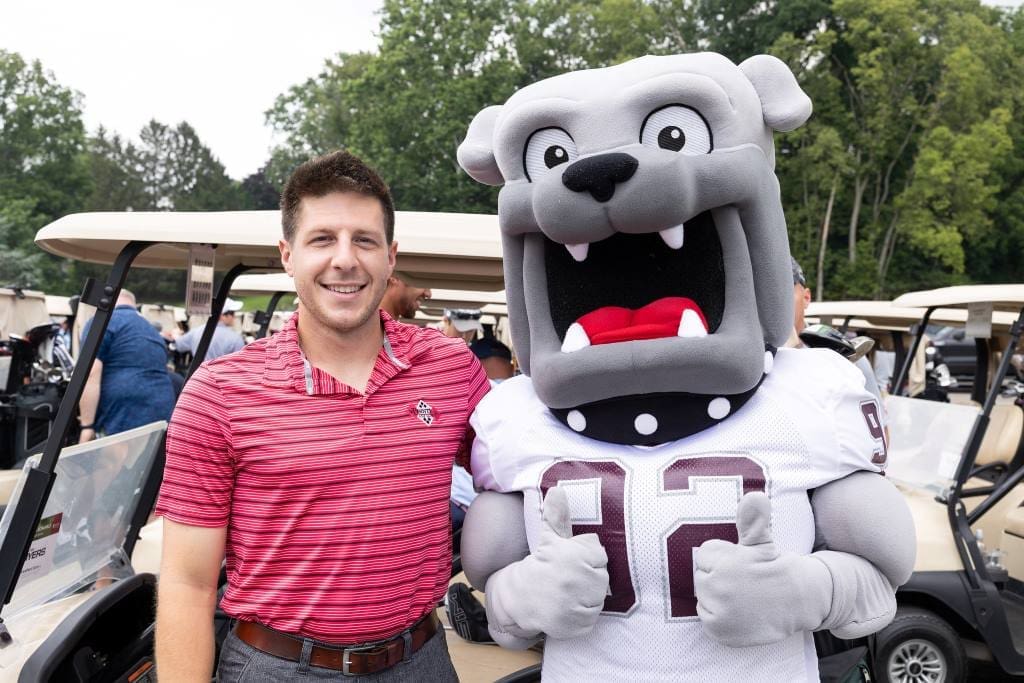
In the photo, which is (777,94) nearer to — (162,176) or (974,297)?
(974,297)

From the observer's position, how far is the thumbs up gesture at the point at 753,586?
159 centimetres

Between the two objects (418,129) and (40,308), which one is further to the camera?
(418,129)

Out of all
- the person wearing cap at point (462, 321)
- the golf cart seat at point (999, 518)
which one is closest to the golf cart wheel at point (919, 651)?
the golf cart seat at point (999, 518)

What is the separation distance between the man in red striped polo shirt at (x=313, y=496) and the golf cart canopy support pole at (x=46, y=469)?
1.01 meters

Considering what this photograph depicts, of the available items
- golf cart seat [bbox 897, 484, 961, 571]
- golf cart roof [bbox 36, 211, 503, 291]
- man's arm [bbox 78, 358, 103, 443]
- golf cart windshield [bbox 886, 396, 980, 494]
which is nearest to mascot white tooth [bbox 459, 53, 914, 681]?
golf cart roof [bbox 36, 211, 503, 291]

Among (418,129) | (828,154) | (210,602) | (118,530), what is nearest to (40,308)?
(118,530)

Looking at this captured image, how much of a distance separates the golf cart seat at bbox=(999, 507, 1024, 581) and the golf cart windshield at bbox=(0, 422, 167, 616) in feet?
14.7

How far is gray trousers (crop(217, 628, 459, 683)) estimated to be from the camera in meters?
1.80

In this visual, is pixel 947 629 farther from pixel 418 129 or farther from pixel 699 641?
pixel 418 129

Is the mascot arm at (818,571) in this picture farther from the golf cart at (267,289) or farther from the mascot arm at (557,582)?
the golf cart at (267,289)

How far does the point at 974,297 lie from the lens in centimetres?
465

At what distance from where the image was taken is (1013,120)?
24891 millimetres

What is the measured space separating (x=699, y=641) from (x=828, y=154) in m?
23.0

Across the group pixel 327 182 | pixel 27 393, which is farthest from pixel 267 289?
pixel 327 182
